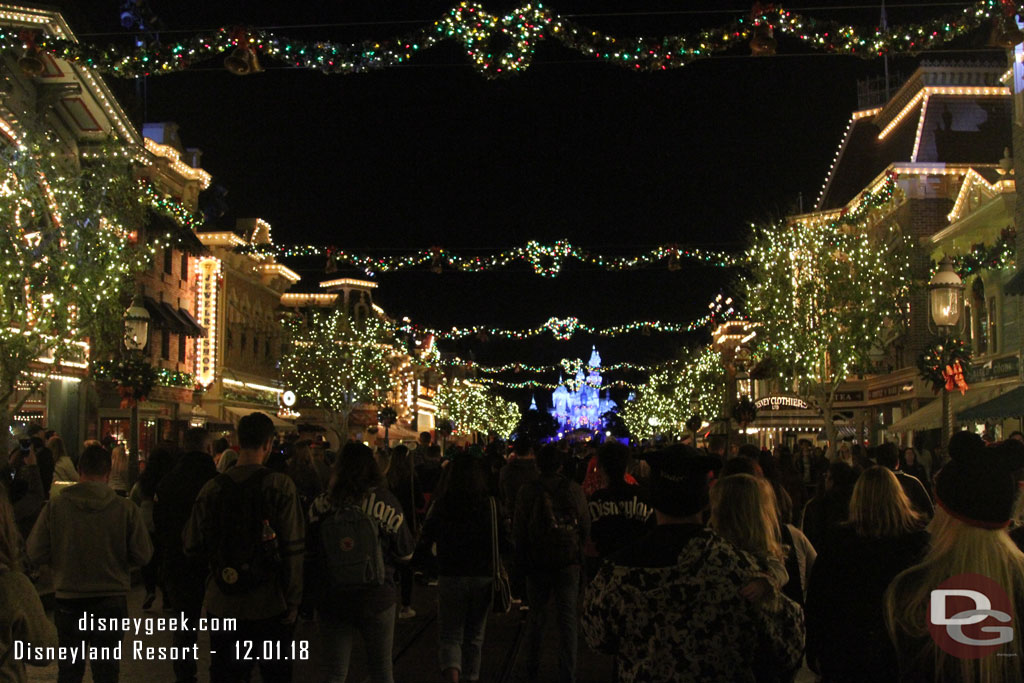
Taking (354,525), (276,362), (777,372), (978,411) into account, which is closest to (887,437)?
(777,372)

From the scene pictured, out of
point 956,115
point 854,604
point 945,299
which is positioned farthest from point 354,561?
point 956,115

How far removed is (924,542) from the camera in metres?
5.25

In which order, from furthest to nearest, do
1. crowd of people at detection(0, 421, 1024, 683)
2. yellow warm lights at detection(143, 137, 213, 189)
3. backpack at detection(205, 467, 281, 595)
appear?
yellow warm lights at detection(143, 137, 213, 189)
backpack at detection(205, 467, 281, 595)
crowd of people at detection(0, 421, 1024, 683)

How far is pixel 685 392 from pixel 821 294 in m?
45.7

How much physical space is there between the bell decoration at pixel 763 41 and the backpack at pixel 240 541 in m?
8.98

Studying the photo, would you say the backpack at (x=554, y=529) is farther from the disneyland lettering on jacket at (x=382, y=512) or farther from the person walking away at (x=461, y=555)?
the disneyland lettering on jacket at (x=382, y=512)

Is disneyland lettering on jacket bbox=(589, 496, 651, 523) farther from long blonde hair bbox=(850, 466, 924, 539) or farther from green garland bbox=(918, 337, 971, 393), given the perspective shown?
green garland bbox=(918, 337, 971, 393)

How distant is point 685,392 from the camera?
8038 centimetres

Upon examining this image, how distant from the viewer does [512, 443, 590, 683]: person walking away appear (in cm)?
905

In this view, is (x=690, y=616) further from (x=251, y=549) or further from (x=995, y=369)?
(x=995, y=369)

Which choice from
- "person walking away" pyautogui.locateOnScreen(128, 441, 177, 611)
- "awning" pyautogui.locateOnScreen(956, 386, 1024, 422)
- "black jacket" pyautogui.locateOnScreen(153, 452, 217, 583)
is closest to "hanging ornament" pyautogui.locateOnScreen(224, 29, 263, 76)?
"person walking away" pyautogui.locateOnScreen(128, 441, 177, 611)

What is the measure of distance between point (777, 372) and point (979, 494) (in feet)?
118

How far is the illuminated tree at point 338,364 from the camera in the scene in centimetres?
5284

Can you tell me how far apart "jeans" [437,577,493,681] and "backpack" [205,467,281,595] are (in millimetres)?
2506
